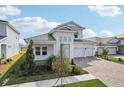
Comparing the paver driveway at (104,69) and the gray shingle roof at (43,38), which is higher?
the gray shingle roof at (43,38)

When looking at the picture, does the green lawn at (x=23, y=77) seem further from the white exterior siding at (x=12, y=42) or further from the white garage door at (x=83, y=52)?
the white exterior siding at (x=12, y=42)

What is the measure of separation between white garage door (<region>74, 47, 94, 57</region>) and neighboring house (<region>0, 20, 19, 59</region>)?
12.2ft

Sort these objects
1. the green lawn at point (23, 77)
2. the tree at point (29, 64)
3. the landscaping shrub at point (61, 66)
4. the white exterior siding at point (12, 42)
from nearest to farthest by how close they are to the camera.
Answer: the landscaping shrub at point (61, 66) → the green lawn at point (23, 77) → the tree at point (29, 64) → the white exterior siding at point (12, 42)

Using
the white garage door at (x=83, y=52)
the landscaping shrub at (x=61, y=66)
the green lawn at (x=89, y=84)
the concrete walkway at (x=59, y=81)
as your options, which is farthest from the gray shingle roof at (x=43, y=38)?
the green lawn at (x=89, y=84)

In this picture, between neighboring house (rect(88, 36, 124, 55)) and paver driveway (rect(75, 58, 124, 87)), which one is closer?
paver driveway (rect(75, 58, 124, 87))

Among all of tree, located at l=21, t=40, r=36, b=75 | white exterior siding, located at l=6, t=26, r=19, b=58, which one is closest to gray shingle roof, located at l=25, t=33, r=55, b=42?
tree, located at l=21, t=40, r=36, b=75

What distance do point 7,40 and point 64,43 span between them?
453 centimetres

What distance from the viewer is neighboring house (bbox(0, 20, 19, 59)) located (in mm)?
11859

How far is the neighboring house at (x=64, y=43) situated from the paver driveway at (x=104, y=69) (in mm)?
486

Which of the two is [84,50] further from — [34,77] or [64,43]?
[34,77]

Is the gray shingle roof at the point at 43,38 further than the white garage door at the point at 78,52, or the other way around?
the white garage door at the point at 78,52

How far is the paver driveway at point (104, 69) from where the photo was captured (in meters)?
8.29

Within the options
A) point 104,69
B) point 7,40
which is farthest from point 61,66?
point 7,40

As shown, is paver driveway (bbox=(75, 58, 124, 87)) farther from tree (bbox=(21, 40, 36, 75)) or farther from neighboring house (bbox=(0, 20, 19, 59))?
neighboring house (bbox=(0, 20, 19, 59))
